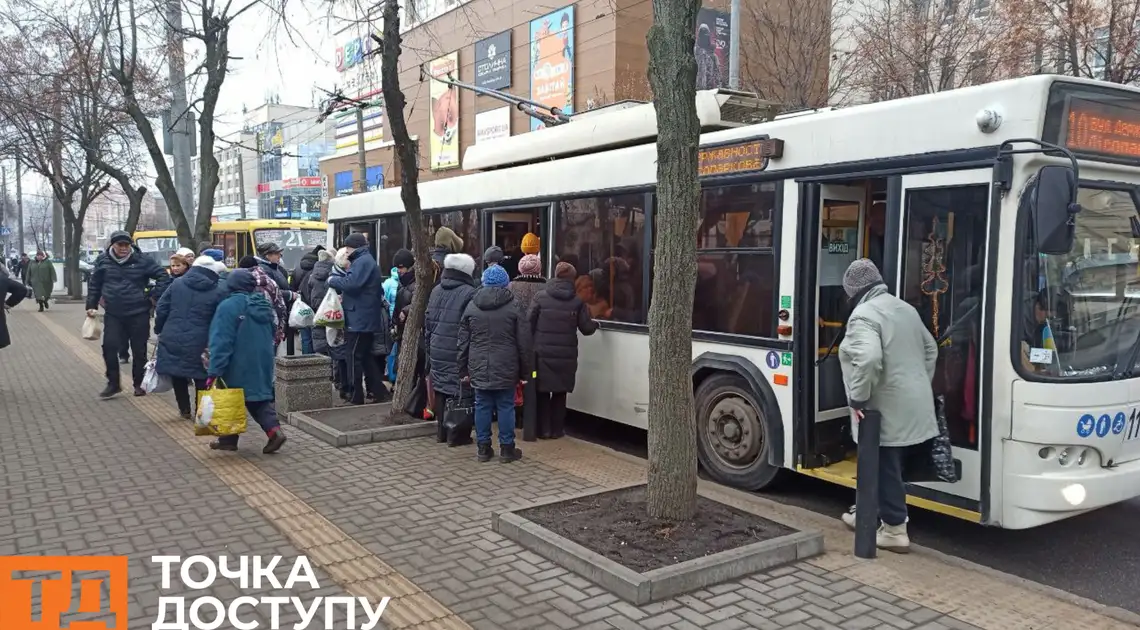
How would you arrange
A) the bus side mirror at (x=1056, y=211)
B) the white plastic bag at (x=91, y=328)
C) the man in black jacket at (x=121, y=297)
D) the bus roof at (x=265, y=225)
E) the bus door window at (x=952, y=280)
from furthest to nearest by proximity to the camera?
the bus roof at (x=265, y=225) → the white plastic bag at (x=91, y=328) → the man in black jacket at (x=121, y=297) → the bus door window at (x=952, y=280) → the bus side mirror at (x=1056, y=211)

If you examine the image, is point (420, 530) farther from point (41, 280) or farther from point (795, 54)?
point (41, 280)

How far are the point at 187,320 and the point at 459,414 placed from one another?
267cm

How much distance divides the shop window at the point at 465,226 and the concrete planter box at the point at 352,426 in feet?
6.72

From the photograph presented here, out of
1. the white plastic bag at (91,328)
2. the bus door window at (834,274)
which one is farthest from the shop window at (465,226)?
the bus door window at (834,274)

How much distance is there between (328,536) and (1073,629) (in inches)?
160

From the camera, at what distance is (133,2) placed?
41.5ft

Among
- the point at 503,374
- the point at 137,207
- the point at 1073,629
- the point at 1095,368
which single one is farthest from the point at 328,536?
the point at 137,207

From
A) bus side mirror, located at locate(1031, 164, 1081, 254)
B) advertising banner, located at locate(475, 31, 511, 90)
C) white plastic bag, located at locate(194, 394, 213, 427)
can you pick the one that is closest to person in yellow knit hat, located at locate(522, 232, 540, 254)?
white plastic bag, located at locate(194, 394, 213, 427)

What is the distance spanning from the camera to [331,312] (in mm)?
9523

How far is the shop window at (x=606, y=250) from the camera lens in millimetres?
7547

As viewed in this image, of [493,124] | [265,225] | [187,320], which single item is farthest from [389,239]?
[493,124]

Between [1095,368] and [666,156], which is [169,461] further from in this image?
[1095,368]

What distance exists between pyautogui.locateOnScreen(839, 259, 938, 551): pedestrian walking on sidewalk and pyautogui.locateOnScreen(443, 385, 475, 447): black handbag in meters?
3.57

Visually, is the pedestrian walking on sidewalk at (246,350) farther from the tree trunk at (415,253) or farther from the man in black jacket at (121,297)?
the man in black jacket at (121,297)
